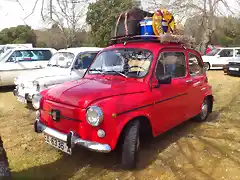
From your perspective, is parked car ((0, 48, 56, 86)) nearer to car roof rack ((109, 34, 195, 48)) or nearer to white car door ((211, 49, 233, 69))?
car roof rack ((109, 34, 195, 48))

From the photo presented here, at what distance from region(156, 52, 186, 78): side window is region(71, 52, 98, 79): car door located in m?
3.29

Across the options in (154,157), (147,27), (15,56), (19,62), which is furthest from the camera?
(15,56)

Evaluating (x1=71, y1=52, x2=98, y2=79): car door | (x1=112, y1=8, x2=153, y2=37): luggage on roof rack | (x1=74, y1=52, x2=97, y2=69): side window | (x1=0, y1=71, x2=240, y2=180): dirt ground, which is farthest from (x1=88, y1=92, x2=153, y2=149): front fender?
(x1=74, y1=52, x2=97, y2=69): side window

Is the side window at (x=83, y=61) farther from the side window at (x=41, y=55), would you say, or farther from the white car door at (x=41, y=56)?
the side window at (x=41, y=55)

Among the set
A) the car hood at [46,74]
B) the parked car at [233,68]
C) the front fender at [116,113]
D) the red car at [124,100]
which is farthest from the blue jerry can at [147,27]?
the parked car at [233,68]

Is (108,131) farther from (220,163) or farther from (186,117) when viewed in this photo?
(186,117)

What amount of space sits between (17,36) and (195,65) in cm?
3476

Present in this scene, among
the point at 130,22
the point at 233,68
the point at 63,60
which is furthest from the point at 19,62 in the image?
the point at 233,68

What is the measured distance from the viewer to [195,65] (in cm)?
575

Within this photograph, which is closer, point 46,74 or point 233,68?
point 46,74

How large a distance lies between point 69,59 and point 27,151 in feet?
12.6

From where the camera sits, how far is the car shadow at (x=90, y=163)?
3834mm

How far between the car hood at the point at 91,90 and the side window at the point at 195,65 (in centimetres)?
175

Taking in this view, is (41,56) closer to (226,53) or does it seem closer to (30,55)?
(30,55)
